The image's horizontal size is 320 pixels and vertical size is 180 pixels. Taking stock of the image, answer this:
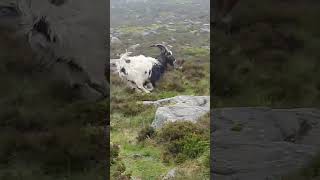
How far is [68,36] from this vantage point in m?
5.35

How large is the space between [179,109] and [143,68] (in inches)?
61.4

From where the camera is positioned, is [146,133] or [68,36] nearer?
[68,36]

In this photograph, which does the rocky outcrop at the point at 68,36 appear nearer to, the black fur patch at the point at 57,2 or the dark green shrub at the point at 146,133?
the black fur patch at the point at 57,2

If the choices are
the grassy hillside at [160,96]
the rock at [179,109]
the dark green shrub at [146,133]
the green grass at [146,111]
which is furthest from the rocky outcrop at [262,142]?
the dark green shrub at [146,133]

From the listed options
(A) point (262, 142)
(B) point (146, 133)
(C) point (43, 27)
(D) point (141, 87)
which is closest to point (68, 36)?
(C) point (43, 27)

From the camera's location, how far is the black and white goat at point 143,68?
790 centimetres

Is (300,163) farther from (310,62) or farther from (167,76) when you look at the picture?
(167,76)

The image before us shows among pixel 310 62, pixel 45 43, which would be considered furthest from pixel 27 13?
pixel 310 62

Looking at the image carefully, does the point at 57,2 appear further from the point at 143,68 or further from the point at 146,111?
the point at 143,68

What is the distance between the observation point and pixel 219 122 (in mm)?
5180

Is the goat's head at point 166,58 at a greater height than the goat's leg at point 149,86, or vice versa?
the goat's head at point 166,58

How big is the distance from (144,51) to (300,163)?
14.4 ft

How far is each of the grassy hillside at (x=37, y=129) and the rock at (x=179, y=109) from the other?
5.79 ft

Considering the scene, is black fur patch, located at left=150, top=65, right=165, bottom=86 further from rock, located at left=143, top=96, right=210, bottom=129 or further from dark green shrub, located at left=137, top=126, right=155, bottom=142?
dark green shrub, located at left=137, top=126, right=155, bottom=142
